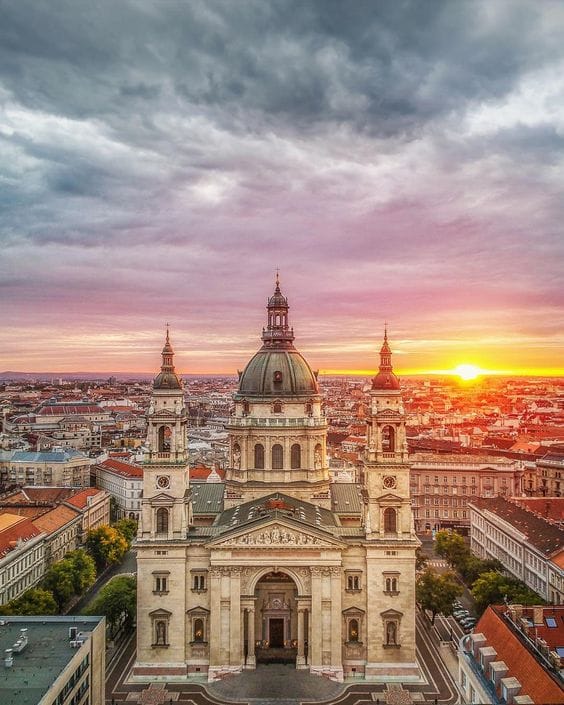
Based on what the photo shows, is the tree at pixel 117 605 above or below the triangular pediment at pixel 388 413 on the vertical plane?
below

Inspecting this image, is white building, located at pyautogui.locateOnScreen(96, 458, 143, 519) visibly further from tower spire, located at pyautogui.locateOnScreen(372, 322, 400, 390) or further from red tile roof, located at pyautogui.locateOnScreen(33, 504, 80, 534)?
tower spire, located at pyautogui.locateOnScreen(372, 322, 400, 390)

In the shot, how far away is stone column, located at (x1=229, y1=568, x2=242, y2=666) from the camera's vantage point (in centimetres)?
7869

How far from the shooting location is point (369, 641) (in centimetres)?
7956

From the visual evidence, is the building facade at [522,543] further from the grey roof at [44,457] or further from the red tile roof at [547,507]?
the grey roof at [44,457]

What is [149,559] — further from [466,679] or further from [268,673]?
[466,679]

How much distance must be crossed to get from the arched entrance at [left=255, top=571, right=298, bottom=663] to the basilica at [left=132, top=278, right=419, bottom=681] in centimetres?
12

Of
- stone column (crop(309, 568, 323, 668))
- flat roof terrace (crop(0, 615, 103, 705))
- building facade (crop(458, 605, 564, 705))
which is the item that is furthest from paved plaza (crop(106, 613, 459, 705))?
building facade (crop(458, 605, 564, 705))

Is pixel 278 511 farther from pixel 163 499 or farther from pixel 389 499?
pixel 163 499

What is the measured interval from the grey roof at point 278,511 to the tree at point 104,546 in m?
34.0

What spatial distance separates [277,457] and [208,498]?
12.7 m

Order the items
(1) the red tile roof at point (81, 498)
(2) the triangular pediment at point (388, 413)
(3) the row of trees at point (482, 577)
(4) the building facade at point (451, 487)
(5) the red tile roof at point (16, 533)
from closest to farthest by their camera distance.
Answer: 1. (2) the triangular pediment at point (388, 413)
2. (3) the row of trees at point (482, 577)
3. (5) the red tile roof at point (16, 533)
4. (1) the red tile roof at point (81, 498)
5. (4) the building facade at point (451, 487)

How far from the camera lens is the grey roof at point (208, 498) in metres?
95.4

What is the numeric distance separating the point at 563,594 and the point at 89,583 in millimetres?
63288

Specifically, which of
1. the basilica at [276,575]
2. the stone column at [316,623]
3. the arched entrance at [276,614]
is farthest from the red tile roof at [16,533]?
the stone column at [316,623]
